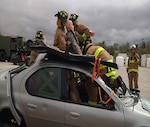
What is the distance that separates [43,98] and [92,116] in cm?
71

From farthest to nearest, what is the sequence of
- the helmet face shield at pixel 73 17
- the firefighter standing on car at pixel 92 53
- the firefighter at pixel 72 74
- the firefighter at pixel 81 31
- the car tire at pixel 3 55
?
the car tire at pixel 3 55, the helmet face shield at pixel 73 17, the firefighter at pixel 81 31, the firefighter standing on car at pixel 92 53, the firefighter at pixel 72 74

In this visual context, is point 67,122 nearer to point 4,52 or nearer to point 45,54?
point 45,54

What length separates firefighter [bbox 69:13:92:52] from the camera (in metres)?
4.97

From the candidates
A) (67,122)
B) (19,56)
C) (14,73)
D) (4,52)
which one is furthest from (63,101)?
(4,52)

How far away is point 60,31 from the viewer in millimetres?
4750

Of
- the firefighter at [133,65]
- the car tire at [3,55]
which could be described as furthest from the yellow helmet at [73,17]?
the car tire at [3,55]

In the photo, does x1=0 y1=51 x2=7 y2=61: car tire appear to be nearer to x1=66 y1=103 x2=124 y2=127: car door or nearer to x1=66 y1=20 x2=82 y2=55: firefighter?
x1=66 y1=20 x2=82 y2=55: firefighter

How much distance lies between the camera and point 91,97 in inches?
153

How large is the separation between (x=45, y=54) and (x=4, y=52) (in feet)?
86.4

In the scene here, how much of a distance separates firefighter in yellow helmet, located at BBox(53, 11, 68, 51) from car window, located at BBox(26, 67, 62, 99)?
3.42 ft

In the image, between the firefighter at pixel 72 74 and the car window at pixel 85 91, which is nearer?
the car window at pixel 85 91

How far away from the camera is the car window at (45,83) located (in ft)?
11.7

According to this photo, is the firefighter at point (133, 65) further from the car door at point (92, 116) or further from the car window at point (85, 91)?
the car door at point (92, 116)

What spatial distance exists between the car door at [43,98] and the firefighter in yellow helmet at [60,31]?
42.1 inches
